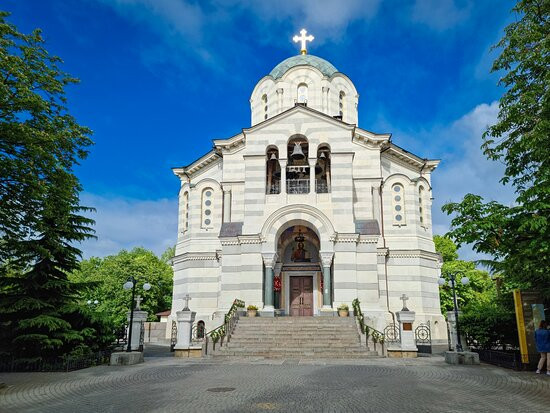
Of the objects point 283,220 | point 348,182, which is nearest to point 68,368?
point 283,220

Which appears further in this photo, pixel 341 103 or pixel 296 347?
pixel 341 103

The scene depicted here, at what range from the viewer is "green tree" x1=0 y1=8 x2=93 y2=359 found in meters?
14.2

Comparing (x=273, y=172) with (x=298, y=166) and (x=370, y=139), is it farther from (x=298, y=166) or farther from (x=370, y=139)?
(x=370, y=139)

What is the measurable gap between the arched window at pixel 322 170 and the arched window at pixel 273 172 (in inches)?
98.4

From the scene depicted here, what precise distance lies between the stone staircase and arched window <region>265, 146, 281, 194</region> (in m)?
8.67

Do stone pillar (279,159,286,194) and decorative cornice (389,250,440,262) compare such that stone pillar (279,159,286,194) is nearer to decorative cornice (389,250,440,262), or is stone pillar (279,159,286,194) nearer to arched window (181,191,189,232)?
decorative cornice (389,250,440,262)

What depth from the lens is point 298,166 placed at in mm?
27844

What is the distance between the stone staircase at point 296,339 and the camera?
1920 centimetres

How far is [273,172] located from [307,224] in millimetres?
5199

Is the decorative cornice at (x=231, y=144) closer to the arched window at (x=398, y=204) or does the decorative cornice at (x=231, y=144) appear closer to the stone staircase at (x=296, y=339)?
the arched window at (x=398, y=204)

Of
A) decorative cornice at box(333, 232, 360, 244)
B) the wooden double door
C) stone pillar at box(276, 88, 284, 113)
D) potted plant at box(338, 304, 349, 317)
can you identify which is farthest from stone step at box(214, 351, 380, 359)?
stone pillar at box(276, 88, 284, 113)

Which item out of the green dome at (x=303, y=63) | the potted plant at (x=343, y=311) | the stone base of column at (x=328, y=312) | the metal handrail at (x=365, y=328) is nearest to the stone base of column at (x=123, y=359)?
the metal handrail at (x=365, y=328)

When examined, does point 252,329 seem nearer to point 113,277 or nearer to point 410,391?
point 410,391

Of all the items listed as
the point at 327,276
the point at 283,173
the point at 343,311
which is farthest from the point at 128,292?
the point at 343,311
